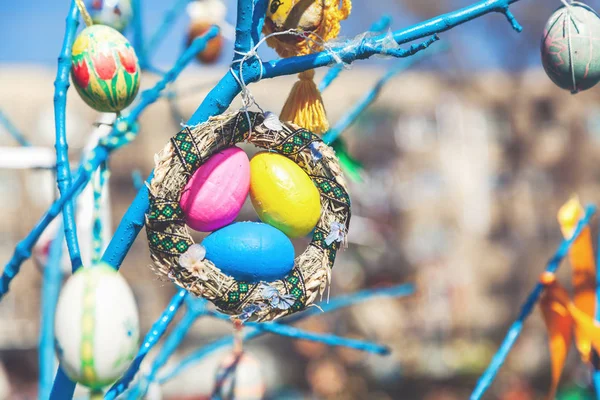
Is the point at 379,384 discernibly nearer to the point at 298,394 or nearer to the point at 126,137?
the point at 298,394

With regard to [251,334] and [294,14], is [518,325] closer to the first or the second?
[251,334]

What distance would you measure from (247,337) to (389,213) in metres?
6.25

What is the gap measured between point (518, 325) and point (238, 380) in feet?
2.98

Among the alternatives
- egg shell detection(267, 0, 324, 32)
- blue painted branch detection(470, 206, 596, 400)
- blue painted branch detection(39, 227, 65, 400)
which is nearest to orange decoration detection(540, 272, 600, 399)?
blue painted branch detection(470, 206, 596, 400)

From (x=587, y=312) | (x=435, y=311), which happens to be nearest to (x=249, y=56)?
(x=587, y=312)

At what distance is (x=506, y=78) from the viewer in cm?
869

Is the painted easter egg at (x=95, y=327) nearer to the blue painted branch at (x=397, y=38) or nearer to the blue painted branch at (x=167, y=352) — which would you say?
the blue painted branch at (x=397, y=38)

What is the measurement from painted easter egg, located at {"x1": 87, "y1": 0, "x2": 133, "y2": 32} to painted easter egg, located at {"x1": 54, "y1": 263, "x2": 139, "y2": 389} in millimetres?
1329

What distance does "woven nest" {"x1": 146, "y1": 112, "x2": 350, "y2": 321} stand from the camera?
1.21 meters

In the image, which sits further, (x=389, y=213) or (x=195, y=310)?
(x=389, y=213)

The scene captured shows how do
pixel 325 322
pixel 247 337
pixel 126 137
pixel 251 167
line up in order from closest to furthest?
1. pixel 126 137
2. pixel 251 167
3. pixel 247 337
4. pixel 325 322

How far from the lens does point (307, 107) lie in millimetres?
A: 1447

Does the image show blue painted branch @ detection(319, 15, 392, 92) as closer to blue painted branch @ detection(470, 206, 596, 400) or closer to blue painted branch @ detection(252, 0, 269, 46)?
blue painted branch @ detection(252, 0, 269, 46)

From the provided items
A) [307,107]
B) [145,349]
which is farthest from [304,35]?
[145,349]
